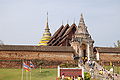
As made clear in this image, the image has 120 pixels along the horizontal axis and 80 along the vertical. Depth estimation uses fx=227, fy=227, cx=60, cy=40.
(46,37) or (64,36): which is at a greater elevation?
(46,37)

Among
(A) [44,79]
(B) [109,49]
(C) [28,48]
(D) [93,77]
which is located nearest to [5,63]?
(C) [28,48]

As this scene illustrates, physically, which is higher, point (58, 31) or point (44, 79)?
point (58, 31)

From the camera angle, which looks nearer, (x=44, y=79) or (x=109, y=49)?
(x=44, y=79)

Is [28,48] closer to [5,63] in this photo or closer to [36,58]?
[36,58]

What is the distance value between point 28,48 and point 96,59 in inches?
467

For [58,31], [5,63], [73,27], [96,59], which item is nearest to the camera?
[5,63]

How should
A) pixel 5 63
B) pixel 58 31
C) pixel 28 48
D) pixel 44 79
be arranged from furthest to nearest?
pixel 58 31
pixel 28 48
pixel 5 63
pixel 44 79

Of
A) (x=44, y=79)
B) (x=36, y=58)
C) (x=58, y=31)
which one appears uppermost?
(x=58, y=31)

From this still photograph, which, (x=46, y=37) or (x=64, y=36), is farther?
(x=46, y=37)

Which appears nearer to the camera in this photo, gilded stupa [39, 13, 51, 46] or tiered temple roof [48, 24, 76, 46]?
tiered temple roof [48, 24, 76, 46]

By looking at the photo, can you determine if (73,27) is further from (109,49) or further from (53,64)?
(53,64)

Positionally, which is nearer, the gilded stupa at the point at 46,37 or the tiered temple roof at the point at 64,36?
the tiered temple roof at the point at 64,36

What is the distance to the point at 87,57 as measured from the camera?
39.1 meters

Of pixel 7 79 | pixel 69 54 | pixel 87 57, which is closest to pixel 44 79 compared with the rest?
pixel 7 79
